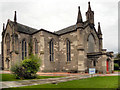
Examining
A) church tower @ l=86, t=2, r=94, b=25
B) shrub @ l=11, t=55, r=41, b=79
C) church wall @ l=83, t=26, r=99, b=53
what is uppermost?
church tower @ l=86, t=2, r=94, b=25

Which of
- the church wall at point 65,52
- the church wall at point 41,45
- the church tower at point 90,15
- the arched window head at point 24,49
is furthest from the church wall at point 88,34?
→ the arched window head at point 24,49

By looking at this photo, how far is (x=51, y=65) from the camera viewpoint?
3155 centimetres

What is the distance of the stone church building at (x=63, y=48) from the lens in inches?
1117

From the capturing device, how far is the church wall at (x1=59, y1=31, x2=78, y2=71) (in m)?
30.2

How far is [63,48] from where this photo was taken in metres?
33.3

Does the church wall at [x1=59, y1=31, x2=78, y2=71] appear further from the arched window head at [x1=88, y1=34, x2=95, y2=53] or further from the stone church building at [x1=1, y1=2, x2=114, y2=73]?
the arched window head at [x1=88, y1=34, x2=95, y2=53]

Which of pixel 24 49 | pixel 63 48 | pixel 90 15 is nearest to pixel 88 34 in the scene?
pixel 90 15

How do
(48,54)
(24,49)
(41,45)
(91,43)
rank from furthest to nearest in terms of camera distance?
(91,43), (24,49), (48,54), (41,45)

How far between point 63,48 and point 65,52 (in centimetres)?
142

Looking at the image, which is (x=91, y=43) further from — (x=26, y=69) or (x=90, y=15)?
(x=26, y=69)

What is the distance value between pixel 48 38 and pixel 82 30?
978 centimetres

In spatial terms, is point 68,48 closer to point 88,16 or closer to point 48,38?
point 48,38

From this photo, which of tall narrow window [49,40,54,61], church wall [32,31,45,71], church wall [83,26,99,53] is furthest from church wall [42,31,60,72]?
church wall [83,26,99,53]

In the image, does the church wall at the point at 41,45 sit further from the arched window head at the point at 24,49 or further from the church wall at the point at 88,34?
the church wall at the point at 88,34
